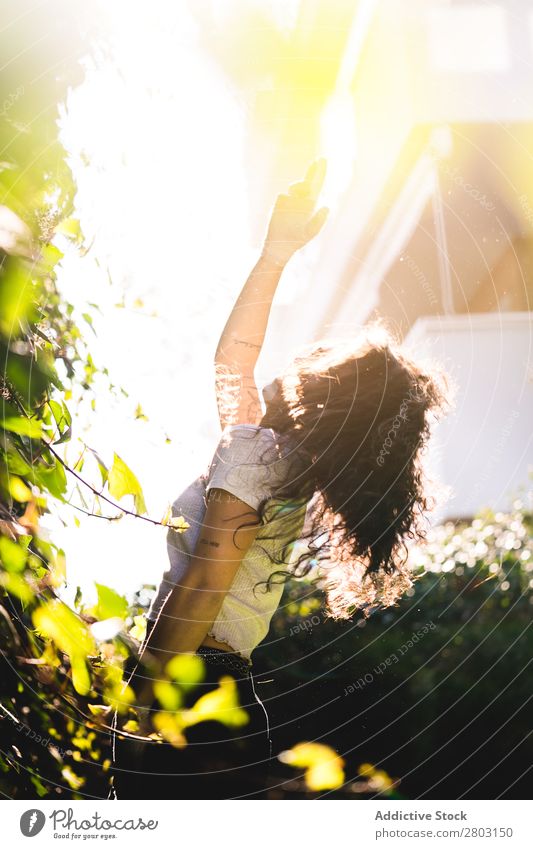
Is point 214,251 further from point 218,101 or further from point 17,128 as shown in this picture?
point 17,128

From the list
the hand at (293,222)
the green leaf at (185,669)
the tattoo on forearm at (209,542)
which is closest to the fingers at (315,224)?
the hand at (293,222)

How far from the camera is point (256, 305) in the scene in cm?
99

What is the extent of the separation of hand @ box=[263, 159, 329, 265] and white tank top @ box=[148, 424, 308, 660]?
11.0 inches

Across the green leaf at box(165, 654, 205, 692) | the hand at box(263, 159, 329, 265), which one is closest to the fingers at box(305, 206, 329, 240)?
the hand at box(263, 159, 329, 265)

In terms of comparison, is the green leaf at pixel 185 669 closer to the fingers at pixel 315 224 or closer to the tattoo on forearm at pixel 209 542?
the tattoo on forearm at pixel 209 542

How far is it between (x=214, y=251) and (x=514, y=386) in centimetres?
58

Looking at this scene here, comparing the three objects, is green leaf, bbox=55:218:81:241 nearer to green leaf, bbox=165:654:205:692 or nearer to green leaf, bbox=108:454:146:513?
green leaf, bbox=108:454:146:513

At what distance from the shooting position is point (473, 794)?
1104mm

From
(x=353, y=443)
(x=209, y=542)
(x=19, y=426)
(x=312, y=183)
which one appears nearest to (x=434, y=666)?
(x=353, y=443)

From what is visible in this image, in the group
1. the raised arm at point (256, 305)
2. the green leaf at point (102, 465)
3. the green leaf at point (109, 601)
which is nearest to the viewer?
the green leaf at point (109, 601)

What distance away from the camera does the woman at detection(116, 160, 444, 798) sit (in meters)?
0.79

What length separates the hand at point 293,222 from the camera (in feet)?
3.28
